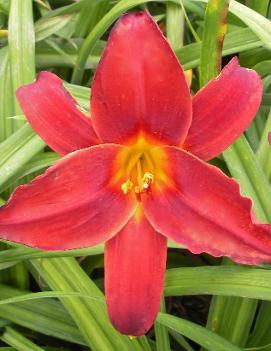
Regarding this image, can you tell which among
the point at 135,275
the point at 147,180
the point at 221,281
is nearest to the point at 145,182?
the point at 147,180

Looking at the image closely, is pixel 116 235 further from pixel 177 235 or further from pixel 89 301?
pixel 89 301

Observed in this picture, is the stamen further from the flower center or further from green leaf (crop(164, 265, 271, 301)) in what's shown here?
green leaf (crop(164, 265, 271, 301))

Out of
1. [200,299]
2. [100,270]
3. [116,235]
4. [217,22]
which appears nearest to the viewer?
[116,235]

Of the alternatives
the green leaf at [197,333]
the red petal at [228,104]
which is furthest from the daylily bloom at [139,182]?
Result: the green leaf at [197,333]

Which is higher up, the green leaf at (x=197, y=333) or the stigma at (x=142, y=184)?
the stigma at (x=142, y=184)

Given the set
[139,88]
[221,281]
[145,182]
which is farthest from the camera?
[221,281]

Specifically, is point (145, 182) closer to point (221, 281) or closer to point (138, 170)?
point (138, 170)

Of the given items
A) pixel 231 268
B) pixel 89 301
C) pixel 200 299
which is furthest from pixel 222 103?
pixel 200 299

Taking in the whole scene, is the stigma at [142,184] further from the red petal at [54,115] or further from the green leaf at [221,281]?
the green leaf at [221,281]
